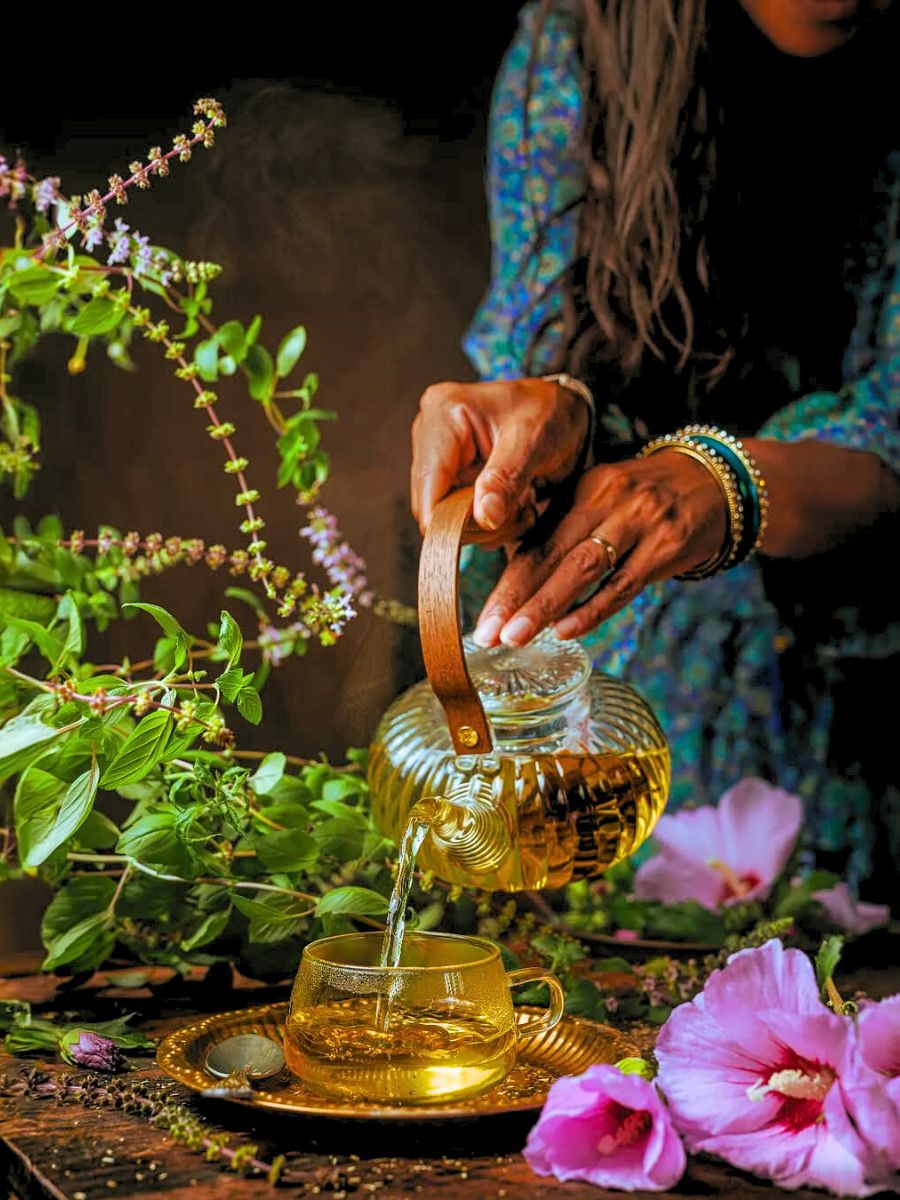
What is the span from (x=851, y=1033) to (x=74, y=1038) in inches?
18.5

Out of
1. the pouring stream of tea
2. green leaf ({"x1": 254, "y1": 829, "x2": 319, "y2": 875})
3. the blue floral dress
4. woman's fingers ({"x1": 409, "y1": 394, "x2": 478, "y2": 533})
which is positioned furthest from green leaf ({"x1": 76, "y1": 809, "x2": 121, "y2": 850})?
the blue floral dress

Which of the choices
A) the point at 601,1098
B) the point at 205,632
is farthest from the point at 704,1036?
the point at 205,632

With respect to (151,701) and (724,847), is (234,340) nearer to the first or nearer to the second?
(151,701)

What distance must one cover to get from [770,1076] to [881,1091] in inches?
3.0

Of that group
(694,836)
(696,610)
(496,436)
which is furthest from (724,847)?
(496,436)

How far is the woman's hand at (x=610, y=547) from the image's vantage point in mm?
950

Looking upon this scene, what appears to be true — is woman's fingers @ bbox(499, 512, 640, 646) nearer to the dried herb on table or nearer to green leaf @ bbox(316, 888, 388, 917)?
green leaf @ bbox(316, 888, 388, 917)

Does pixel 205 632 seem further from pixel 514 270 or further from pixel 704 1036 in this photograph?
pixel 704 1036

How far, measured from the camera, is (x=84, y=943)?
92 centimetres

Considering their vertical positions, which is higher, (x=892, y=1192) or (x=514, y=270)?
(x=514, y=270)

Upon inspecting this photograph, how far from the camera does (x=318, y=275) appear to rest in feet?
4.22

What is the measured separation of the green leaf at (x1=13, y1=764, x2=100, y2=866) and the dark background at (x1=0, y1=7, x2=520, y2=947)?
42cm

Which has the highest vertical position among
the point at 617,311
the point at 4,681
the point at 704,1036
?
the point at 617,311

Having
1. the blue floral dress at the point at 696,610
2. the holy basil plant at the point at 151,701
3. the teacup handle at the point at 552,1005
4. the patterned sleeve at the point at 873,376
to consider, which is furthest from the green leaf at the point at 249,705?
the patterned sleeve at the point at 873,376
